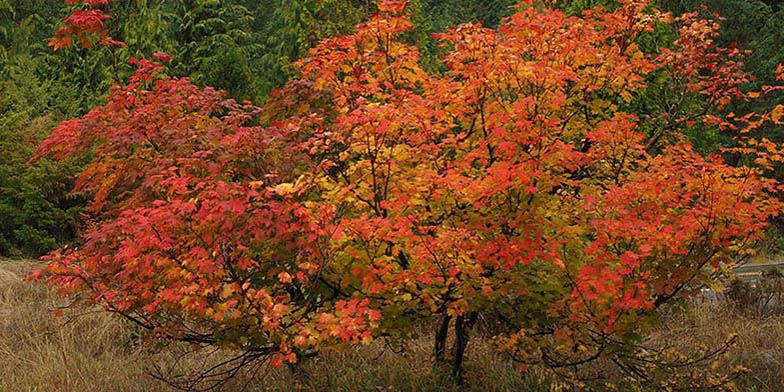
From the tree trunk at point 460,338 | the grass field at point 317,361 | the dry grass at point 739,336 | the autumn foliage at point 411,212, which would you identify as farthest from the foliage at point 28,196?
the dry grass at point 739,336

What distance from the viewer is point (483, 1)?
41594 mm

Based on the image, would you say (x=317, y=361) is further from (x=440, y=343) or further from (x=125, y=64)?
(x=125, y=64)

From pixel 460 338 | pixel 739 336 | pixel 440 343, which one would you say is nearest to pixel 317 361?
pixel 440 343

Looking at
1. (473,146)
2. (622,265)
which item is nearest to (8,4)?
(473,146)

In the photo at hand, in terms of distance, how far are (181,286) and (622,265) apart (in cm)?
295

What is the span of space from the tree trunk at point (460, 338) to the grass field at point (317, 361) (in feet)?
0.47

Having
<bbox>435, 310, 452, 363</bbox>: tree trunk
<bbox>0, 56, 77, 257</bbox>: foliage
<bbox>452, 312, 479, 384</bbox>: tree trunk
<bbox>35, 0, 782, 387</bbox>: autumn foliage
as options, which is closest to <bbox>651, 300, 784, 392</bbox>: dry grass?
<bbox>35, 0, 782, 387</bbox>: autumn foliage

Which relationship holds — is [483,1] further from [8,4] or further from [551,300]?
[551,300]

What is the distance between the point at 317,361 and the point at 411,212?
2.97 meters

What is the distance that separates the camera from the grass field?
6465mm

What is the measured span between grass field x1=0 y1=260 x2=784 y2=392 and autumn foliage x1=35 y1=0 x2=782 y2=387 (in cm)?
99

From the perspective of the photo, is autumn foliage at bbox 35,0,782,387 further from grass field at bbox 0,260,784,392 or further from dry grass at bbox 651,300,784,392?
dry grass at bbox 651,300,784,392

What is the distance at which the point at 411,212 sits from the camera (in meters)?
4.86

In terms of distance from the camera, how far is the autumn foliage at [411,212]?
4250 millimetres
